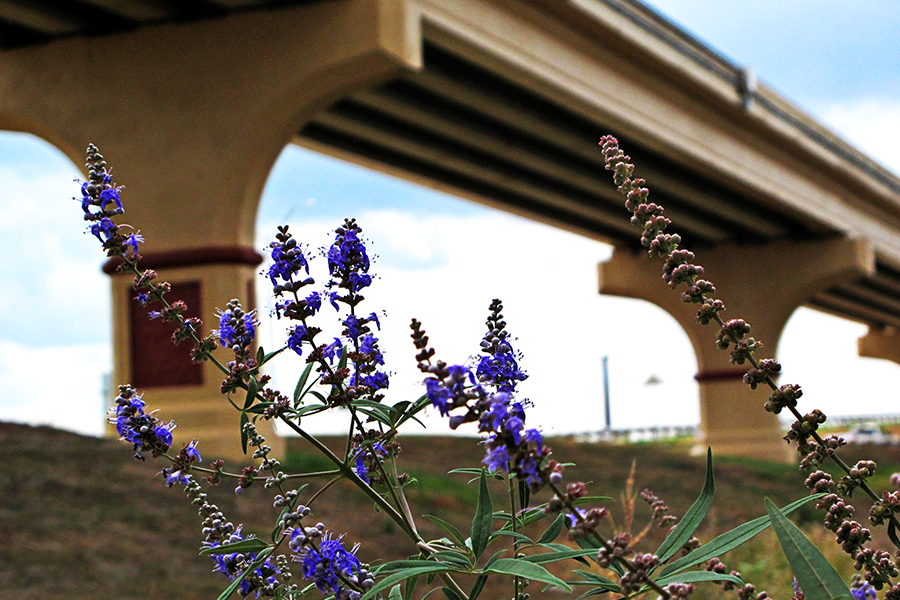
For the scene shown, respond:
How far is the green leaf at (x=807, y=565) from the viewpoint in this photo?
1.57 meters

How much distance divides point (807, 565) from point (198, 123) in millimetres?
13670

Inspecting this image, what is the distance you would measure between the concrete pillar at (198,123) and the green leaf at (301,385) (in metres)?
11.2

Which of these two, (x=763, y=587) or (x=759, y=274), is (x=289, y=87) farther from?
(x=759, y=274)

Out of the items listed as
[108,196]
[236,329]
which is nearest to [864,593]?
[236,329]

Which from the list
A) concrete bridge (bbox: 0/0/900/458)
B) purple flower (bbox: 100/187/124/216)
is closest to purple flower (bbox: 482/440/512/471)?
purple flower (bbox: 100/187/124/216)

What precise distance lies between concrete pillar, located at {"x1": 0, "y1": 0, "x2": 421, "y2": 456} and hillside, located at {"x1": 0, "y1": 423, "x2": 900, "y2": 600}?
70.6 inches

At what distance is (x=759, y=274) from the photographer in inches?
1121

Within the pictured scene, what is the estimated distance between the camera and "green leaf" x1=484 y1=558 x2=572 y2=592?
5.23 feet

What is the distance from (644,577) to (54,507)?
8867 mm

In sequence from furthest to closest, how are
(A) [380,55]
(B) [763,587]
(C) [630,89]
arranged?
(C) [630,89]
(A) [380,55]
(B) [763,587]

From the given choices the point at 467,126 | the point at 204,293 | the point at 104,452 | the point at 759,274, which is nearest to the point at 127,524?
the point at 104,452

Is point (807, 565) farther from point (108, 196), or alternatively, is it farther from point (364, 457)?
point (108, 196)

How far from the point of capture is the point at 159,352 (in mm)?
14234

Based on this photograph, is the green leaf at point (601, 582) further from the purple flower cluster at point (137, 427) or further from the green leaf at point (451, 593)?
the purple flower cluster at point (137, 427)
